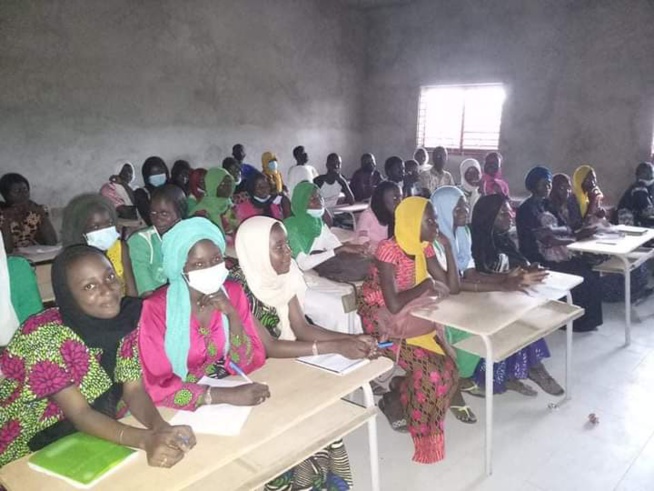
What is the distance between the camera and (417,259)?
10.3 ft

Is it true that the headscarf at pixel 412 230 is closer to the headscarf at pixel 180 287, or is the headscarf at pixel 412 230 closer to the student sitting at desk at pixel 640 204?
the headscarf at pixel 180 287

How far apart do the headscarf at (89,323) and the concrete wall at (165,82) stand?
5.49 metres

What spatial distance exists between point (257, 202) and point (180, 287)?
3436mm

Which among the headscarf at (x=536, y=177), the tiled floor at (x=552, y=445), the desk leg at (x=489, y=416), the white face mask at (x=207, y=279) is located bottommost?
the tiled floor at (x=552, y=445)

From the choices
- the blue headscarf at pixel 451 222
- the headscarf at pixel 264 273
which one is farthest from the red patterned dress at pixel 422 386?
the headscarf at pixel 264 273

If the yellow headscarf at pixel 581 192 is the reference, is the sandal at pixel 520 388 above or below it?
below

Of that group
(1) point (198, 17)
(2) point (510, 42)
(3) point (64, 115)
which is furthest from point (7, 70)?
(2) point (510, 42)

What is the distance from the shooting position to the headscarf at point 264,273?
8.50 ft

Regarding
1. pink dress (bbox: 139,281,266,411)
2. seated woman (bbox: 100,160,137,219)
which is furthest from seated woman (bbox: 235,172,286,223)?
pink dress (bbox: 139,281,266,411)

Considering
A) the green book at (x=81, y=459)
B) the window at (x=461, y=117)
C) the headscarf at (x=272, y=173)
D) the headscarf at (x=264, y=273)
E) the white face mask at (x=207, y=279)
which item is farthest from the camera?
the window at (x=461, y=117)

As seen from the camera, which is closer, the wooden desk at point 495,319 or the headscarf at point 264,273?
the headscarf at point 264,273

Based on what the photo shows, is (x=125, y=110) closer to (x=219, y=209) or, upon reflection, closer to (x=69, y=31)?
(x=69, y=31)

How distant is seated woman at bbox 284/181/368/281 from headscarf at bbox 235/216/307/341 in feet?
4.31

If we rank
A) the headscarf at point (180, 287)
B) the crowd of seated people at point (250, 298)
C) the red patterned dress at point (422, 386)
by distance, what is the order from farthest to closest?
the red patterned dress at point (422, 386) → the headscarf at point (180, 287) → the crowd of seated people at point (250, 298)
